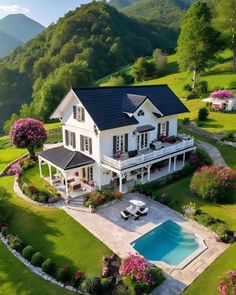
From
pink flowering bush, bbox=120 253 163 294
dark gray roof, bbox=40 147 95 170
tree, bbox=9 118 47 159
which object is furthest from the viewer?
tree, bbox=9 118 47 159

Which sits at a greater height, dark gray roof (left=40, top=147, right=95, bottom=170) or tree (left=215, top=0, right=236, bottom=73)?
tree (left=215, top=0, right=236, bottom=73)

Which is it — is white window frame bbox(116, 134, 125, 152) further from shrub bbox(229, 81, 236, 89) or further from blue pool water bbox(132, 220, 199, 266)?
shrub bbox(229, 81, 236, 89)

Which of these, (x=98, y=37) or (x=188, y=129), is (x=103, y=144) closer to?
(x=188, y=129)

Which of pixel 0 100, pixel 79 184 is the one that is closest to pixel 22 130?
pixel 79 184

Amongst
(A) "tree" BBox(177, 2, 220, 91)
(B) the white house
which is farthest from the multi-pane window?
(A) "tree" BBox(177, 2, 220, 91)

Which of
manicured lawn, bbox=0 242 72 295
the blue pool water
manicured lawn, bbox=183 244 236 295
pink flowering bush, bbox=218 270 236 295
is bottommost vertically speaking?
manicured lawn, bbox=0 242 72 295

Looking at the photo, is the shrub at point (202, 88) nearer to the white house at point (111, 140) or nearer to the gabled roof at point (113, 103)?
the gabled roof at point (113, 103)
